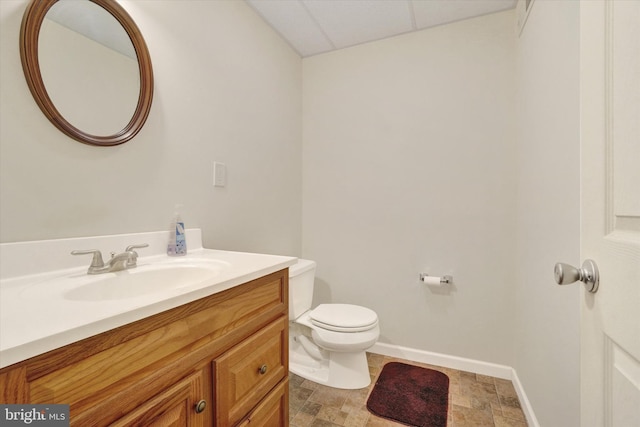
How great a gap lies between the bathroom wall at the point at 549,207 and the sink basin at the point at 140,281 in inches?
48.6

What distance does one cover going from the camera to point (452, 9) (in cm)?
179

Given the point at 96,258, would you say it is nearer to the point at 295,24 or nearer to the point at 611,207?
the point at 611,207

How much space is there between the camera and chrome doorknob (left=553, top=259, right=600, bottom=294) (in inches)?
21.3

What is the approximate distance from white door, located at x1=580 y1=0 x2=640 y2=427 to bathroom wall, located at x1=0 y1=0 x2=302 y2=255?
1399 millimetres

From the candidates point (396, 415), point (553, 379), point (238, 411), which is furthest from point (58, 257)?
point (553, 379)

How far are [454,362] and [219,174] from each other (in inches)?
76.1

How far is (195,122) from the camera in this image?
4.62 feet

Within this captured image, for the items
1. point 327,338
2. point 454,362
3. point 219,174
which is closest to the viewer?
point 219,174

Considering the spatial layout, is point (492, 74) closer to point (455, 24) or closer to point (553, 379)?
point (455, 24)

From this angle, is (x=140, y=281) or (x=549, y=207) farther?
(x=549, y=207)

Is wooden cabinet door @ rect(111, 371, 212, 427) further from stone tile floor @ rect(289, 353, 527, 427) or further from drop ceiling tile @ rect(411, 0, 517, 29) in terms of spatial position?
drop ceiling tile @ rect(411, 0, 517, 29)

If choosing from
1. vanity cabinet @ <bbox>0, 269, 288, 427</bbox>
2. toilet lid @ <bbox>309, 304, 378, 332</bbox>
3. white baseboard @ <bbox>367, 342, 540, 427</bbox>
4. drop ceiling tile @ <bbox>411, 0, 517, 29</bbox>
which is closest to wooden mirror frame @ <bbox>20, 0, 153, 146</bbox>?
vanity cabinet @ <bbox>0, 269, 288, 427</bbox>

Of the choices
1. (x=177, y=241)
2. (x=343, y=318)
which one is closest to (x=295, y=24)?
(x=177, y=241)

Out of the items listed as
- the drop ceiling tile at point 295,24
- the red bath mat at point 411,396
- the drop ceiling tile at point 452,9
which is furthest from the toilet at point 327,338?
the drop ceiling tile at point 452,9
